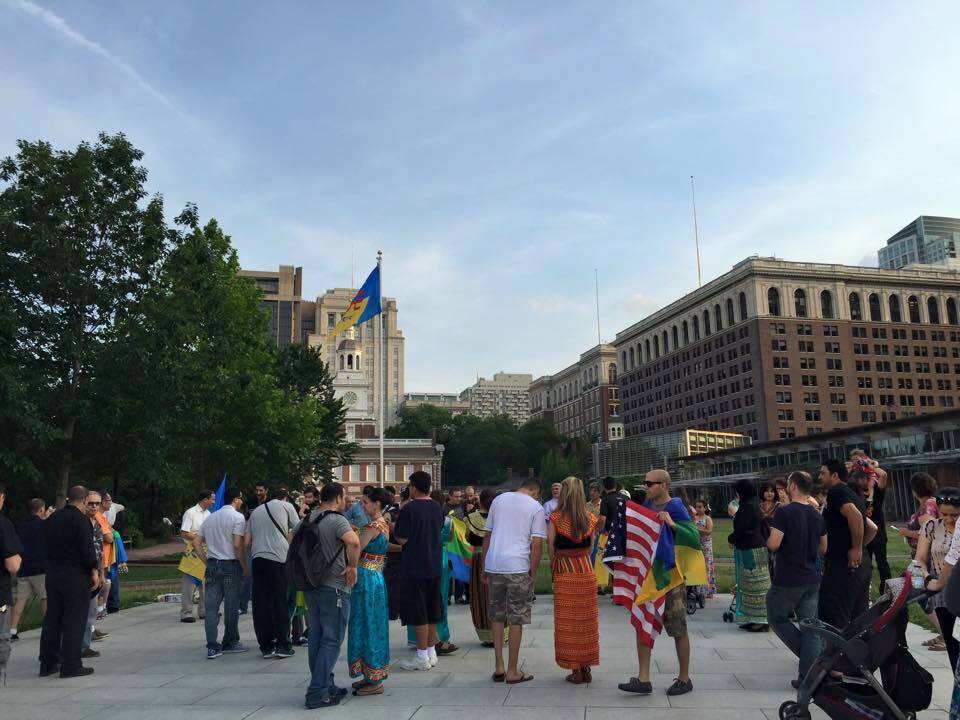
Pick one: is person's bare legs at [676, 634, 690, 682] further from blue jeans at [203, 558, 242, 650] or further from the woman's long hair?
blue jeans at [203, 558, 242, 650]

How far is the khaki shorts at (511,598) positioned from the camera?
786 centimetres

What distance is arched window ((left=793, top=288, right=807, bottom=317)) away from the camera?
337 feet

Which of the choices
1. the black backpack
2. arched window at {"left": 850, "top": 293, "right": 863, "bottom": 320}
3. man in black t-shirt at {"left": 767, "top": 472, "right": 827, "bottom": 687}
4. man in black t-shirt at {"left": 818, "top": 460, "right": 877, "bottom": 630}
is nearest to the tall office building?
arched window at {"left": 850, "top": 293, "right": 863, "bottom": 320}

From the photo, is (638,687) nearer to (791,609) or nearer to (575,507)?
(791,609)

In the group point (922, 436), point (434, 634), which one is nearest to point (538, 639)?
point (434, 634)

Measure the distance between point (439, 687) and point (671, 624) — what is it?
244 cm

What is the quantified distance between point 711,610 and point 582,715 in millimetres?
7391

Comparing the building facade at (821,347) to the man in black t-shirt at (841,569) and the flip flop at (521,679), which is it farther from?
the flip flop at (521,679)

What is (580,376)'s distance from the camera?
16675 centimetres

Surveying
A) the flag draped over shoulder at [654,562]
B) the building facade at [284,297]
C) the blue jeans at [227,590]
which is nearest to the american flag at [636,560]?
the flag draped over shoulder at [654,562]

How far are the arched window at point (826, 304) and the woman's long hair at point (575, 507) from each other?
10629 centimetres

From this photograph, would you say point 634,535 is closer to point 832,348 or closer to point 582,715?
point 582,715

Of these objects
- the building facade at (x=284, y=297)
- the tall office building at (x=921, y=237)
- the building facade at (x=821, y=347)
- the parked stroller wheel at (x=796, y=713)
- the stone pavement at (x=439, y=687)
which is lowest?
the stone pavement at (x=439, y=687)

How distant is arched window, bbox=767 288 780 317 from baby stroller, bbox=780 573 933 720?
103 metres
